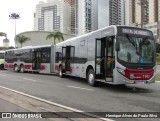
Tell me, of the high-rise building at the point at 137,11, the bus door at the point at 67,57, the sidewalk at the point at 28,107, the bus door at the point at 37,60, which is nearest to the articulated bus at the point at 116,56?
the bus door at the point at 67,57

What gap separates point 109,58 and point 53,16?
84.2 m

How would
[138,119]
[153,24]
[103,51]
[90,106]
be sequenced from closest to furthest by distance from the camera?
[138,119]
[90,106]
[103,51]
[153,24]

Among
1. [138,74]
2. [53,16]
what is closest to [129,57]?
[138,74]

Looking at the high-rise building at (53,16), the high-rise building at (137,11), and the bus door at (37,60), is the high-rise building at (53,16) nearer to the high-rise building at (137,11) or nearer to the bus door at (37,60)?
the high-rise building at (137,11)

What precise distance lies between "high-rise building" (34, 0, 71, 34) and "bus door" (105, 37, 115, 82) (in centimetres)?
7516

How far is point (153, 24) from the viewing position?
100312mm

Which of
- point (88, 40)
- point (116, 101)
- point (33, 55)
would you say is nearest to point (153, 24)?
point (33, 55)

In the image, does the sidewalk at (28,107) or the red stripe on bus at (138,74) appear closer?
the sidewalk at (28,107)

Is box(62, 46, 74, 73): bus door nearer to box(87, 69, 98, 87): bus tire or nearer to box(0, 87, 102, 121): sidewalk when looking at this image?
box(87, 69, 98, 87): bus tire

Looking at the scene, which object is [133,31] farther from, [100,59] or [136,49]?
[100,59]

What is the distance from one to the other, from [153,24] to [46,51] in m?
77.0

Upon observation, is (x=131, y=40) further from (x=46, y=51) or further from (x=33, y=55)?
(x=33, y=55)

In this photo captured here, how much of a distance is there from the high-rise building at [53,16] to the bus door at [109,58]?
2959 inches

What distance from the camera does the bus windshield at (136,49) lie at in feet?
45.9
